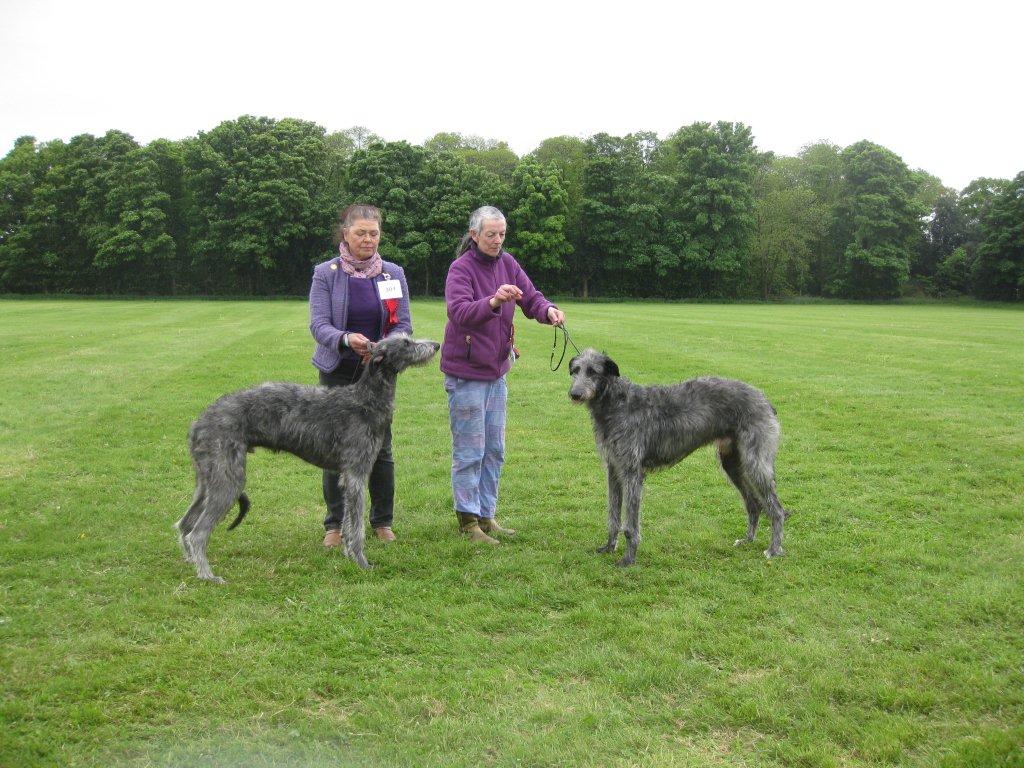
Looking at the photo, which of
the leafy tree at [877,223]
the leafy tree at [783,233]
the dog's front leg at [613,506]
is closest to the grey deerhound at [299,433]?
the dog's front leg at [613,506]

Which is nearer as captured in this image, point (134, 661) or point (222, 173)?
point (134, 661)

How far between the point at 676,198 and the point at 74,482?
182 feet

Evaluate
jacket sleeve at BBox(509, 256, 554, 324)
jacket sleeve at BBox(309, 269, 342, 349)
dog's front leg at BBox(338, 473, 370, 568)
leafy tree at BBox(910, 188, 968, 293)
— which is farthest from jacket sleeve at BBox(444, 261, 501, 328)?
leafy tree at BBox(910, 188, 968, 293)

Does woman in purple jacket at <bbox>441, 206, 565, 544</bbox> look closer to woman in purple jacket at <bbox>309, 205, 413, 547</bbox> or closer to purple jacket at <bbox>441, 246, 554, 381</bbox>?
purple jacket at <bbox>441, 246, 554, 381</bbox>

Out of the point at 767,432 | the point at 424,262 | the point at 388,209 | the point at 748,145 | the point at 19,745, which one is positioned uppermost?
the point at 748,145

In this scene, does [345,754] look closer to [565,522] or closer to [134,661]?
[134,661]

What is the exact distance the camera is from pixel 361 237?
238 inches

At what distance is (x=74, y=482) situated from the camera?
794 centimetres

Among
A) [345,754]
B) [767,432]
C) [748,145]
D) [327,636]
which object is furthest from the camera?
[748,145]

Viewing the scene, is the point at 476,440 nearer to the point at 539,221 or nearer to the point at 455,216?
the point at 455,216

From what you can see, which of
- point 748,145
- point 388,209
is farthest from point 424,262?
point 748,145

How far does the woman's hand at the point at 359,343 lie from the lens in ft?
19.5

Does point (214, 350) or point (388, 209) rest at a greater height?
point (388, 209)

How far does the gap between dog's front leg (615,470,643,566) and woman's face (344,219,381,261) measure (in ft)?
9.25
